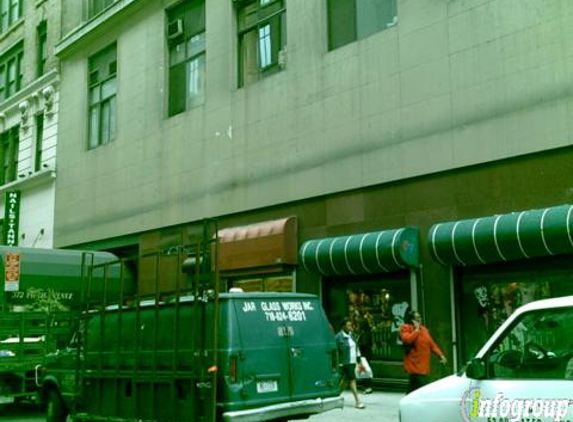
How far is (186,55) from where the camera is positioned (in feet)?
79.7

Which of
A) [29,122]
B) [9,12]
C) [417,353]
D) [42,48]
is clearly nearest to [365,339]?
[417,353]

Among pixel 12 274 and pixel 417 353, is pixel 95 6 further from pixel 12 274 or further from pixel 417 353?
pixel 417 353

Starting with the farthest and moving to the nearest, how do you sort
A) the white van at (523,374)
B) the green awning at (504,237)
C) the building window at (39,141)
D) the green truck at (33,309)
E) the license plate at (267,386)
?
the building window at (39,141) < the green truck at (33,309) < the green awning at (504,237) < the license plate at (267,386) < the white van at (523,374)

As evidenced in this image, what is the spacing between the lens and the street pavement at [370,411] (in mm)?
13031

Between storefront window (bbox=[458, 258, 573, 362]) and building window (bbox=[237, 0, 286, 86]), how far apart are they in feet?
27.3

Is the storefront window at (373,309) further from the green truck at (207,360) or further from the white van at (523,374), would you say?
the white van at (523,374)

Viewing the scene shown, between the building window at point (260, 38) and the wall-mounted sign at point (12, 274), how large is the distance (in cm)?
806

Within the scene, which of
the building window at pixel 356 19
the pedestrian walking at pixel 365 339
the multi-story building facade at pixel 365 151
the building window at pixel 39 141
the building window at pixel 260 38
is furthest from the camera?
the building window at pixel 39 141

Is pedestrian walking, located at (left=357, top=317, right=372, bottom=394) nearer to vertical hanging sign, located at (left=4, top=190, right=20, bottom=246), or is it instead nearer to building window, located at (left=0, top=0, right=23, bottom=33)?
vertical hanging sign, located at (left=4, top=190, right=20, bottom=246)

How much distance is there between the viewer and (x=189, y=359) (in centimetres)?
934

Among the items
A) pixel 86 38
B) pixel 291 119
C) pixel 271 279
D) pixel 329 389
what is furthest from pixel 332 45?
pixel 86 38

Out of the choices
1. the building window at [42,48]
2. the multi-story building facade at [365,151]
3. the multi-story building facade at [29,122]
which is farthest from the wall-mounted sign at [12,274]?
the building window at [42,48]

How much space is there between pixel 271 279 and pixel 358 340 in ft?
10.7

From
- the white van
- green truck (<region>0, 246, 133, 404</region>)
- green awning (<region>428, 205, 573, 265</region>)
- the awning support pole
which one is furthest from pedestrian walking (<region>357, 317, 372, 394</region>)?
the white van
